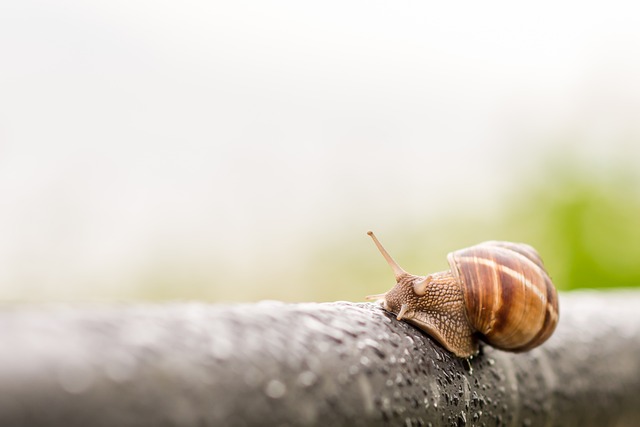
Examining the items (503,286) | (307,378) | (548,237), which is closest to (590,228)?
(548,237)

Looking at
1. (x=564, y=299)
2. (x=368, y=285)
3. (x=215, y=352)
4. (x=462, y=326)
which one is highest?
(x=215, y=352)

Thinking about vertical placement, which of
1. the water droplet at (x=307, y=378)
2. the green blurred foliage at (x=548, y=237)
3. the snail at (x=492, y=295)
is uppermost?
the water droplet at (x=307, y=378)

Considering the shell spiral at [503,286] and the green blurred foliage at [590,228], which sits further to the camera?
the green blurred foliage at [590,228]

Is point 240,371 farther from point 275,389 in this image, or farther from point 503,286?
point 503,286

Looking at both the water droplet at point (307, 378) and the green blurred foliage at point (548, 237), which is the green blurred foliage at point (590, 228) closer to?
the green blurred foliage at point (548, 237)

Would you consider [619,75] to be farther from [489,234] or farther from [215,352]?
[215,352]

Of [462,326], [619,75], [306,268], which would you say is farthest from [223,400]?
[619,75]

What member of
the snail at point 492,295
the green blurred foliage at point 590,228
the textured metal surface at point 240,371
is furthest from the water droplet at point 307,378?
the green blurred foliage at point 590,228

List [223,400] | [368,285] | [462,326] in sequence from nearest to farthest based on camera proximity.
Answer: [223,400], [462,326], [368,285]
